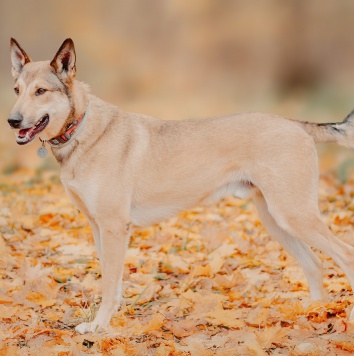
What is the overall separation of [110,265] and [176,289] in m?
1.07

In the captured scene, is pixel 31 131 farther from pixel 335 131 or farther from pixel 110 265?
pixel 335 131

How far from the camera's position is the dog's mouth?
4547 millimetres

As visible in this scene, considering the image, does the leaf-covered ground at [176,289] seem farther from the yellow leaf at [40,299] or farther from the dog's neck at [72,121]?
the dog's neck at [72,121]

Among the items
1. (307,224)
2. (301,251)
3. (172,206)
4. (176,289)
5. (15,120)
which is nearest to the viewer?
(15,120)

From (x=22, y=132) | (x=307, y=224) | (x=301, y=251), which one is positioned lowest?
(x=301, y=251)

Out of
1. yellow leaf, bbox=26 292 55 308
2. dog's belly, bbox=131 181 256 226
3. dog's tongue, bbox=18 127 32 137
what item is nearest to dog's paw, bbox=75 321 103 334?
yellow leaf, bbox=26 292 55 308

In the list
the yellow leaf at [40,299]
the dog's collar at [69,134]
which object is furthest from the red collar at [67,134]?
the yellow leaf at [40,299]

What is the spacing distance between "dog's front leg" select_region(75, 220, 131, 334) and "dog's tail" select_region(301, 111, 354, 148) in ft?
5.58

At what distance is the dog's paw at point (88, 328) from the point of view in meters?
4.62

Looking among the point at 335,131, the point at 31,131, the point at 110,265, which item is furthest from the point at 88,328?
the point at 335,131

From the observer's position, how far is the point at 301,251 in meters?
5.21

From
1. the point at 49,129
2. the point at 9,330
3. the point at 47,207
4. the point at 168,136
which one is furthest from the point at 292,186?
the point at 47,207

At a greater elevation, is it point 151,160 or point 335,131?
point 335,131

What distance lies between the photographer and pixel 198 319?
4.73 m
